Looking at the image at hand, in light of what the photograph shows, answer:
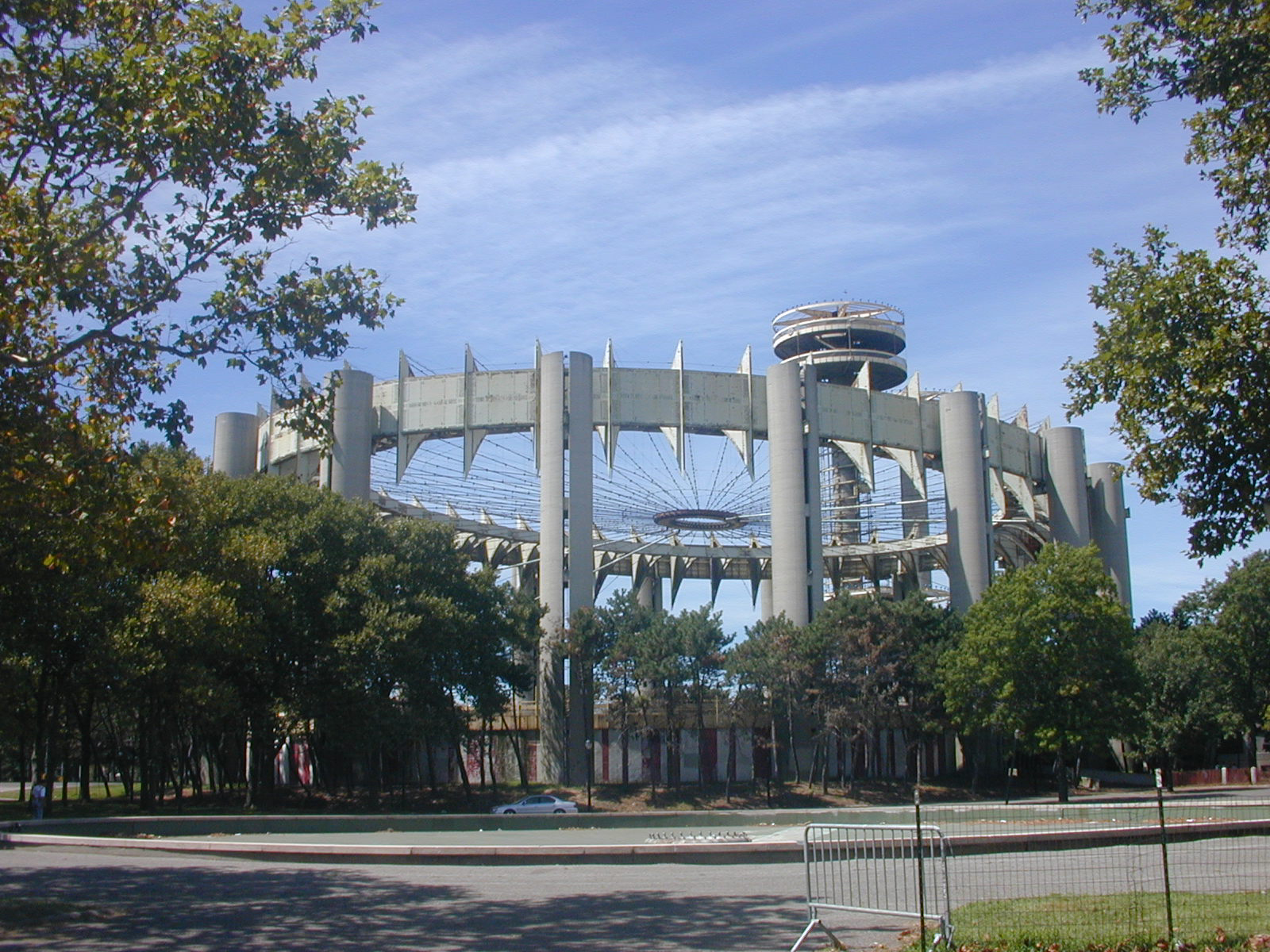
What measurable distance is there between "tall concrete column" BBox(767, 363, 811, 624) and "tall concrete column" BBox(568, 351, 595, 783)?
937 centimetres

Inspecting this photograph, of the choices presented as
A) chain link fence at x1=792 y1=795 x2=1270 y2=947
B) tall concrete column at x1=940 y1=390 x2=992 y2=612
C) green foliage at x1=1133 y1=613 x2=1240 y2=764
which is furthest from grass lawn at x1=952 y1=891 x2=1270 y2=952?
green foliage at x1=1133 y1=613 x2=1240 y2=764

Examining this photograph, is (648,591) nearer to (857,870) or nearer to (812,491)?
(812,491)

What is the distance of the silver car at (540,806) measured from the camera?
4756cm

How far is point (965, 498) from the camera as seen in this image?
6334cm

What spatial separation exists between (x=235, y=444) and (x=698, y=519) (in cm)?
2669

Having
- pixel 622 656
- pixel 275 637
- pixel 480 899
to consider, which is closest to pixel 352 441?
pixel 275 637

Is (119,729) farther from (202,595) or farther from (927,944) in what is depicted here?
(927,944)

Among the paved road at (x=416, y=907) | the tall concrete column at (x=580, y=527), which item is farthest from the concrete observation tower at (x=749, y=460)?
the paved road at (x=416, y=907)

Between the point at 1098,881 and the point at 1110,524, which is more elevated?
the point at 1110,524

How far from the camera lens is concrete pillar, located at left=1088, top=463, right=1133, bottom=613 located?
71.9 m

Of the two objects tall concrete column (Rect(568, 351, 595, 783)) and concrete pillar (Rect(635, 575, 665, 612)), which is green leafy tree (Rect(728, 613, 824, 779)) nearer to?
tall concrete column (Rect(568, 351, 595, 783))

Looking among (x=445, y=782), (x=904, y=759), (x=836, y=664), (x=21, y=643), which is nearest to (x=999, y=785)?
(x=904, y=759)

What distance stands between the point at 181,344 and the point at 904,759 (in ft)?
199

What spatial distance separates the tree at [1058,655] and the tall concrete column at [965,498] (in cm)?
853
